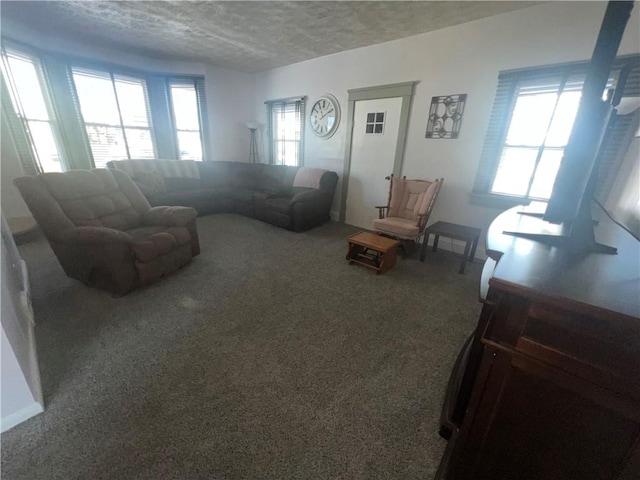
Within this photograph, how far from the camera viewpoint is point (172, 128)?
16.1 feet

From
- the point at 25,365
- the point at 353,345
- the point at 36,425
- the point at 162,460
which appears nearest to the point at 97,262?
the point at 25,365

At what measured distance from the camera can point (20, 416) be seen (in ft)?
3.87

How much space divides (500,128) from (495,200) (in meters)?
0.79

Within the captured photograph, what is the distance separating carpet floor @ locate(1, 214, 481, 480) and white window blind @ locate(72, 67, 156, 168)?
8.37 feet

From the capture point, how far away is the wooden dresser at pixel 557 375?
58cm

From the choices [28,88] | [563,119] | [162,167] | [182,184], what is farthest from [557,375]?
[28,88]

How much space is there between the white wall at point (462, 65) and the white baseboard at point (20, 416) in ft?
12.8

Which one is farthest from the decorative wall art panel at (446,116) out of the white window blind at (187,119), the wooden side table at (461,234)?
the white window blind at (187,119)

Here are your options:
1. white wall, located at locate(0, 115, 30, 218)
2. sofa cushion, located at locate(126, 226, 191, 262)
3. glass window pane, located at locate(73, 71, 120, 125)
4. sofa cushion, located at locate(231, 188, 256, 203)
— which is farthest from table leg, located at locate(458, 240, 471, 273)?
glass window pane, located at locate(73, 71, 120, 125)

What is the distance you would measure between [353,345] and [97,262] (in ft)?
7.18

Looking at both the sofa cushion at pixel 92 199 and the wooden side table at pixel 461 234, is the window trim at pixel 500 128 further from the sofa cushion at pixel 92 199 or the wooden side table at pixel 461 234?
the sofa cushion at pixel 92 199

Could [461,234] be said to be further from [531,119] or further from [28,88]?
[28,88]

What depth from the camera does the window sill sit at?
2.79m

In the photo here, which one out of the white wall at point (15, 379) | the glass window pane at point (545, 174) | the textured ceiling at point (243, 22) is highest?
the textured ceiling at point (243, 22)
